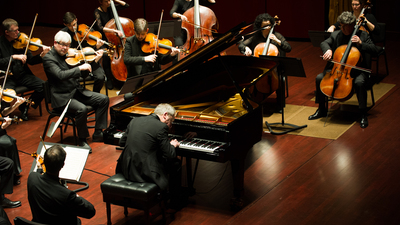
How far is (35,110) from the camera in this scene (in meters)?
6.63

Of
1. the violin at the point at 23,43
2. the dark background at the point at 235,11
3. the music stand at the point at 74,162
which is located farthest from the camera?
the dark background at the point at 235,11

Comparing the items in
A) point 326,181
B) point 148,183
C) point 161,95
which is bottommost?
point 326,181

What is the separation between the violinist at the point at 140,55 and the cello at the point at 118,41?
2.66 ft

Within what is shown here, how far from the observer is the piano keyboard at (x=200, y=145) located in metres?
3.56

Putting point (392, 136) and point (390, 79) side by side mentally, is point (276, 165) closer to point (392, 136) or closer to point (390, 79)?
point (392, 136)

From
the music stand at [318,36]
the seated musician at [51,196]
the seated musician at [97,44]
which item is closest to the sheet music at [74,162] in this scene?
the seated musician at [51,196]

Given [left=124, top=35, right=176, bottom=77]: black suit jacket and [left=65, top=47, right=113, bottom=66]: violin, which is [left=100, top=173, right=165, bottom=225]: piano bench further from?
[left=124, top=35, right=176, bottom=77]: black suit jacket

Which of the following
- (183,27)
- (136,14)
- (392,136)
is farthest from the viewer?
(136,14)

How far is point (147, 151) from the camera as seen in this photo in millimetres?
3439

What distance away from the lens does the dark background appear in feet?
28.7

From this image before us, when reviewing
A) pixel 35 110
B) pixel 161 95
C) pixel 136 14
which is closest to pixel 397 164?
pixel 161 95

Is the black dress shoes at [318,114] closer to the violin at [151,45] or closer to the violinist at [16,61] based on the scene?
the violin at [151,45]

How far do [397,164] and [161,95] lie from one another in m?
2.41

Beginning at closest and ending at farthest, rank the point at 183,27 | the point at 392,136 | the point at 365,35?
the point at 392,136
the point at 365,35
the point at 183,27
